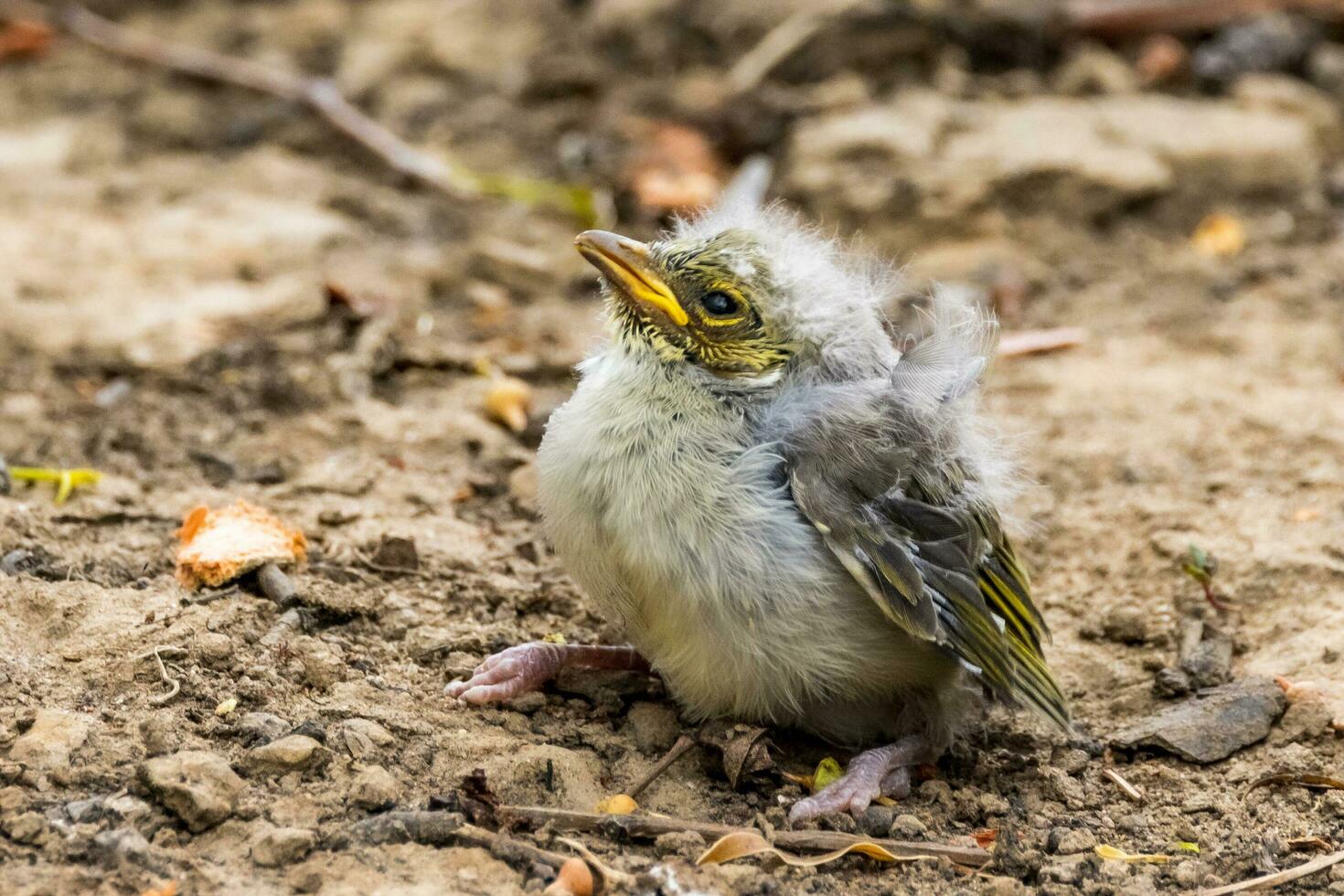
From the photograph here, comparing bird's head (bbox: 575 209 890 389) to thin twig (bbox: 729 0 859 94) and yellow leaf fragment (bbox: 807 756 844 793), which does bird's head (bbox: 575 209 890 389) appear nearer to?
yellow leaf fragment (bbox: 807 756 844 793)

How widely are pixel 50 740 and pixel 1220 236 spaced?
535 centimetres

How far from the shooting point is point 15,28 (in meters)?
8.09

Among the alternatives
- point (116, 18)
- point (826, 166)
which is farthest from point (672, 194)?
point (116, 18)

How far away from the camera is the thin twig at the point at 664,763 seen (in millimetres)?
3486

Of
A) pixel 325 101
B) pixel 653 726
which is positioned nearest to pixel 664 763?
pixel 653 726

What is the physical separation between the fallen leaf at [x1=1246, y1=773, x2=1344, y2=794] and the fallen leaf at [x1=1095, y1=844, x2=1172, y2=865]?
Answer: 1.29 feet

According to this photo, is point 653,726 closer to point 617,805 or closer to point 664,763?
point 664,763

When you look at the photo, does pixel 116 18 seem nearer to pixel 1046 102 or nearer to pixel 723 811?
pixel 1046 102

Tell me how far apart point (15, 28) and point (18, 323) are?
3305 millimetres

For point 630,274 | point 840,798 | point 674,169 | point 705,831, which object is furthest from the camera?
point 674,169

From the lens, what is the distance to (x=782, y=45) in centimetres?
757

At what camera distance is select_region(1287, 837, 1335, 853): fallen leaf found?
3.41 metres

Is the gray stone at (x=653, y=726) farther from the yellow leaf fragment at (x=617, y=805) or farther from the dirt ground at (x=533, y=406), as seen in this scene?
the yellow leaf fragment at (x=617, y=805)

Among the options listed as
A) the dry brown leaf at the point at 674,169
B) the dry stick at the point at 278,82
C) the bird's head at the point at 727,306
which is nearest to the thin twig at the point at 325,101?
the dry stick at the point at 278,82
